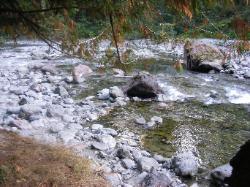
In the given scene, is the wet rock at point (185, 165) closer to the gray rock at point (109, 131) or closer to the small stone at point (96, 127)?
the gray rock at point (109, 131)

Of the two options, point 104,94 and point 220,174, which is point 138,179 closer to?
point 220,174

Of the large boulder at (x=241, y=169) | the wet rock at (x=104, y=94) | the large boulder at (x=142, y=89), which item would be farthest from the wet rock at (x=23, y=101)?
the large boulder at (x=241, y=169)

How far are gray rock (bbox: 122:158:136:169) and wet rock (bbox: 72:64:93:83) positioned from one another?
623 cm

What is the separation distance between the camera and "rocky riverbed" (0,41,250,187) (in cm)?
638

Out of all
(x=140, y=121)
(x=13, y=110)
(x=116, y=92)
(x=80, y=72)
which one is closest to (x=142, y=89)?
(x=116, y=92)

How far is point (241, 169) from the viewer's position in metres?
5.55

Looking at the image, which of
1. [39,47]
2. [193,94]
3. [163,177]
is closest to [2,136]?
[163,177]

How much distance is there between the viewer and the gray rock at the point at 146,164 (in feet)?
20.3

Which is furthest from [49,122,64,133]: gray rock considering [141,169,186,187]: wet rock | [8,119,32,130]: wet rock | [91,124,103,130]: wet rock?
[141,169,186,187]: wet rock

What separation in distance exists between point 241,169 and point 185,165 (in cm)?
95

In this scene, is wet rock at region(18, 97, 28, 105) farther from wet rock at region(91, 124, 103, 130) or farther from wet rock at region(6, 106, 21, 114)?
wet rock at region(91, 124, 103, 130)

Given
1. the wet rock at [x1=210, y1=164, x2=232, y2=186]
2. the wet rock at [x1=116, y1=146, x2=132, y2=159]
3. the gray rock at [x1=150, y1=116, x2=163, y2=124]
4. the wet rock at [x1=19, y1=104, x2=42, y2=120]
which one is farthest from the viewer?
the gray rock at [x1=150, y1=116, x2=163, y2=124]

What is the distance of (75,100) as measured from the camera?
34.3 ft

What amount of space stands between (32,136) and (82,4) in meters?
3.87
